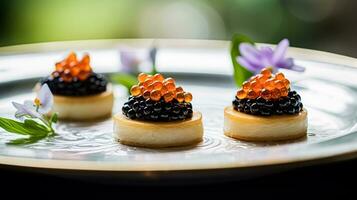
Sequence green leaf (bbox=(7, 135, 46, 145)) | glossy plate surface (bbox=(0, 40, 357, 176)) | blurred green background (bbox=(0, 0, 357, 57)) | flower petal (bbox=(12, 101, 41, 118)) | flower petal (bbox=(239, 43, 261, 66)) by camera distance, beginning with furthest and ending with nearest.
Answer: blurred green background (bbox=(0, 0, 357, 57)) → flower petal (bbox=(239, 43, 261, 66)) → flower petal (bbox=(12, 101, 41, 118)) → green leaf (bbox=(7, 135, 46, 145)) → glossy plate surface (bbox=(0, 40, 357, 176))

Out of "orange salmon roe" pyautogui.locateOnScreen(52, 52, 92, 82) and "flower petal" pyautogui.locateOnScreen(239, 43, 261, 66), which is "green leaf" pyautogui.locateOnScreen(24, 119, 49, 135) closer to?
"orange salmon roe" pyautogui.locateOnScreen(52, 52, 92, 82)

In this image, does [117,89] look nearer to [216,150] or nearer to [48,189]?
[216,150]

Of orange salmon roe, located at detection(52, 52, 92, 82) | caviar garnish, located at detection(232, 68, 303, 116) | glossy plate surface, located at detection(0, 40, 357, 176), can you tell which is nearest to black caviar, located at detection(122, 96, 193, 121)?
glossy plate surface, located at detection(0, 40, 357, 176)

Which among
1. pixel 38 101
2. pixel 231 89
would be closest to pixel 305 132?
pixel 231 89

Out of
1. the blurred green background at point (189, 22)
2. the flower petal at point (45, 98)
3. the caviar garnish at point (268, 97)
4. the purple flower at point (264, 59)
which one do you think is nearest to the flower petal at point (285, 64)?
the purple flower at point (264, 59)

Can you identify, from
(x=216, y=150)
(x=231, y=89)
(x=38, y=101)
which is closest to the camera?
(x=216, y=150)

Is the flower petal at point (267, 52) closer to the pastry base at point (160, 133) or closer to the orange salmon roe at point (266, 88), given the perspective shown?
the orange salmon roe at point (266, 88)
